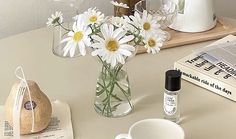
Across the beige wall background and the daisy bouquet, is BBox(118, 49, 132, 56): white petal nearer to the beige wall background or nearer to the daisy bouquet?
the daisy bouquet

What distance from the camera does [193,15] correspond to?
1.32 metres

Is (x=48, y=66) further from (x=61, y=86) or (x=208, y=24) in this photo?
(x=208, y=24)

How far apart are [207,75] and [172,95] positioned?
0.57ft

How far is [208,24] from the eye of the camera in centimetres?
134

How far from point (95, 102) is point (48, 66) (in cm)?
24

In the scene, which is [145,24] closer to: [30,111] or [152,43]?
[152,43]

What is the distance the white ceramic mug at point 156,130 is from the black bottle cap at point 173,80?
7 cm

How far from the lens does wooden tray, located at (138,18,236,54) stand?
1.29 meters

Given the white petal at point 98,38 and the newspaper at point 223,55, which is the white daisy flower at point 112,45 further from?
the newspaper at point 223,55

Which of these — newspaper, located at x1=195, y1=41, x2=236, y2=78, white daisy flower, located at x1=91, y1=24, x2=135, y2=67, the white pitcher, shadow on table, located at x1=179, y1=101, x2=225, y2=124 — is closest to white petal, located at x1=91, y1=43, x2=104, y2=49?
white daisy flower, located at x1=91, y1=24, x2=135, y2=67

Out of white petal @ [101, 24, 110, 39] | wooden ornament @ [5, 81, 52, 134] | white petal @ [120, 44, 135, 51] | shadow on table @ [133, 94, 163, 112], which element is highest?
white petal @ [101, 24, 110, 39]

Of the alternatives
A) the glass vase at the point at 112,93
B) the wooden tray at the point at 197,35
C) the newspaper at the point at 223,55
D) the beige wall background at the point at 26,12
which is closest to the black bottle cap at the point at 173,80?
the glass vase at the point at 112,93

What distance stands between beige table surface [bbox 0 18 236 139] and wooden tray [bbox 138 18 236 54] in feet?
0.05

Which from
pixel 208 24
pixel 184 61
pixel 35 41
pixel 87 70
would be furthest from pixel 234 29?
pixel 35 41
